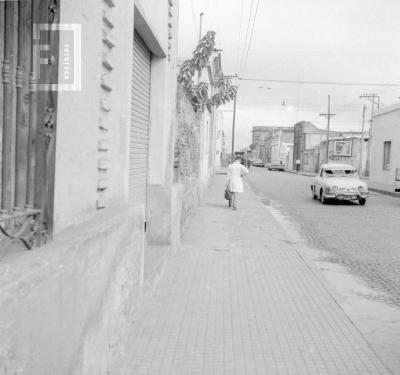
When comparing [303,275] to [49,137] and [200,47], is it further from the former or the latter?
[200,47]

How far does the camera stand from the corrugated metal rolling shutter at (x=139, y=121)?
6.49 m

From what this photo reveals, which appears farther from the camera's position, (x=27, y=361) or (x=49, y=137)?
(x=49, y=137)

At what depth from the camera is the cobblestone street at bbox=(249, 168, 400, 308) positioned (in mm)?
7668

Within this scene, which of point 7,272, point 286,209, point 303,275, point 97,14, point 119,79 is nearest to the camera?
point 7,272

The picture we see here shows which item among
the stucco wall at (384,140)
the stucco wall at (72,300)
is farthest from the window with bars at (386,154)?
the stucco wall at (72,300)

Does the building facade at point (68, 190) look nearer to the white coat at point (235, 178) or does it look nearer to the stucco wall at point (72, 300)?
the stucco wall at point (72, 300)

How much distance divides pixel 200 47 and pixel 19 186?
9373mm

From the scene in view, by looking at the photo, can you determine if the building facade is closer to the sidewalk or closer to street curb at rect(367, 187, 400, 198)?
the sidewalk

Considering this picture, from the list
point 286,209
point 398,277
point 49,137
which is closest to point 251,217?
point 286,209

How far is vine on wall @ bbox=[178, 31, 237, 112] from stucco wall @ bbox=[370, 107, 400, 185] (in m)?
19.5

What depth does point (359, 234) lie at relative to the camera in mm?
11750

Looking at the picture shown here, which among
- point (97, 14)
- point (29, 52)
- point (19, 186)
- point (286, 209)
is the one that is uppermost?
point (97, 14)

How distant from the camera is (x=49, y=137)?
2869mm

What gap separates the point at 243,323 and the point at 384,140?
29815 mm
